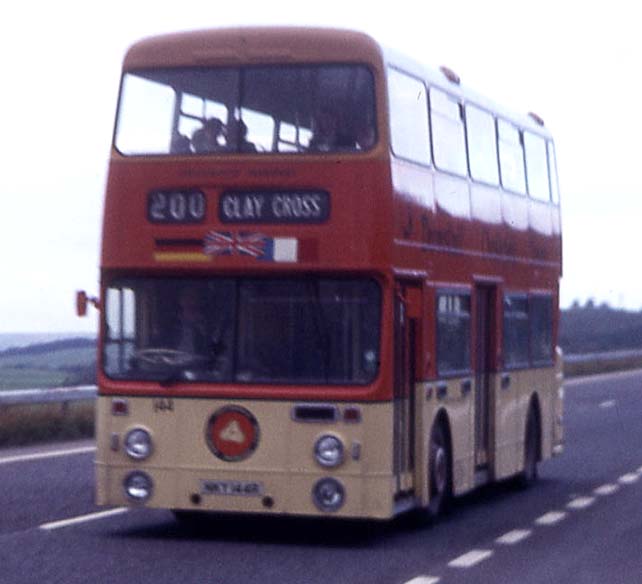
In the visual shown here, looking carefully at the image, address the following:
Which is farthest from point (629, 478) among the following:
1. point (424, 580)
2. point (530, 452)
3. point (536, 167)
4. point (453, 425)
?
point (424, 580)

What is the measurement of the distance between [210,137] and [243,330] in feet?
5.09

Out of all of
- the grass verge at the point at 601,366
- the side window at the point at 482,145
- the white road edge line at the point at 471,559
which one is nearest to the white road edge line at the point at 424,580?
the white road edge line at the point at 471,559

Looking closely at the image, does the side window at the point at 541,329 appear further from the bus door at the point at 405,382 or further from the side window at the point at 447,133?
the bus door at the point at 405,382

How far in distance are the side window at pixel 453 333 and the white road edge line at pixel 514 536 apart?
1525mm

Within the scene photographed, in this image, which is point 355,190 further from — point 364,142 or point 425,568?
point 425,568

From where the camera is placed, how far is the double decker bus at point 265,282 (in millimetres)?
15648

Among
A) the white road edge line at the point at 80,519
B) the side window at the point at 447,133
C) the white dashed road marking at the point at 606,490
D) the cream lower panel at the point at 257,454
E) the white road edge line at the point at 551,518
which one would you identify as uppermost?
the side window at the point at 447,133

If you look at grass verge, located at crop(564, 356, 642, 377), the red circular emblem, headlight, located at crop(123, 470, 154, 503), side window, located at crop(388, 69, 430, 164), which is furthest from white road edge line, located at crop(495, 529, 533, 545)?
grass verge, located at crop(564, 356, 642, 377)

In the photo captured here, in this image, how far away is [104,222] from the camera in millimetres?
16172

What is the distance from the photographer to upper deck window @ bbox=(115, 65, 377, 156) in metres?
15.8

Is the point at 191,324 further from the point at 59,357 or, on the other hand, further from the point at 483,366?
the point at 59,357

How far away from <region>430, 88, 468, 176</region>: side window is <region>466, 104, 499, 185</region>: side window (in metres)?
0.35

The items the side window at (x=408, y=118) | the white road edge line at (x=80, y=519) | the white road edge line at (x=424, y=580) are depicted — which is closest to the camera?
the white road edge line at (x=424, y=580)

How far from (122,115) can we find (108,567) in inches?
154
